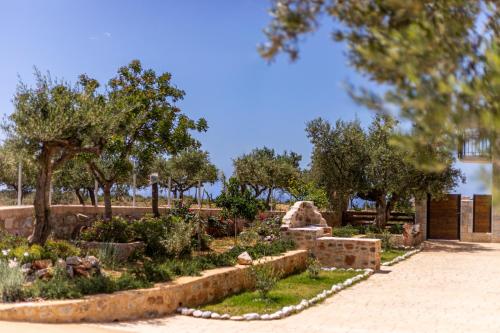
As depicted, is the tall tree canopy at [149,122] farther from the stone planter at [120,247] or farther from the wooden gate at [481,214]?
the wooden gate at [481,214]

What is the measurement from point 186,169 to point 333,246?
25.1 m

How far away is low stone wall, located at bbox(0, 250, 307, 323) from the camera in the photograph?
8.38m

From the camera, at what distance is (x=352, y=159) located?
993 inches

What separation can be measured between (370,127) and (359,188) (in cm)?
274

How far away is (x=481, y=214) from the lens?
2670 centimetres

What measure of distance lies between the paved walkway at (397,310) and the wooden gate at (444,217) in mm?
10241

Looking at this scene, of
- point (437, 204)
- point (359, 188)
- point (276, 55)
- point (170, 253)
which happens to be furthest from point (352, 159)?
point (276, 55)

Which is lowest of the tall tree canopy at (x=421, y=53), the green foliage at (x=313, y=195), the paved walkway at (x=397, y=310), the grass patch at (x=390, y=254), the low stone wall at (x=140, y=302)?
the paved walkway at (x=397, y=310)

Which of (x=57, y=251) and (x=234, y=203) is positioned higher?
(x=234, y=203)

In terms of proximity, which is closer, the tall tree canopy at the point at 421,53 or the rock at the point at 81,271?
the tall tree canopy at the point at 421,53

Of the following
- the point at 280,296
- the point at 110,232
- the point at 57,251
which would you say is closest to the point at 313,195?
the point at 110,232

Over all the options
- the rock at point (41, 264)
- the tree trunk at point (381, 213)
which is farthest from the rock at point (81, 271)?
the tree trunk at point (381, 213)

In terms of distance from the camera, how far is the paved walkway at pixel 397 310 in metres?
9.16

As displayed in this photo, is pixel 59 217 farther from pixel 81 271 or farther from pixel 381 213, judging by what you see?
pixel 381 213
